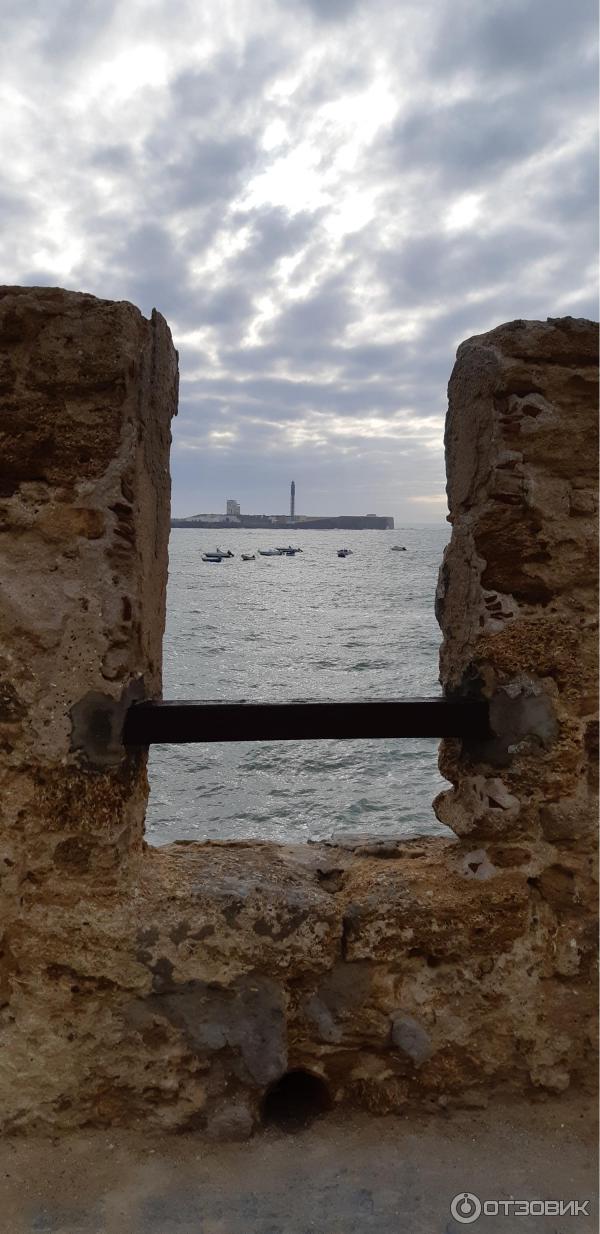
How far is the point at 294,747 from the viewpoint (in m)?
11.5

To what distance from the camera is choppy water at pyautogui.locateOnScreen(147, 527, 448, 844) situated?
830 centimetres

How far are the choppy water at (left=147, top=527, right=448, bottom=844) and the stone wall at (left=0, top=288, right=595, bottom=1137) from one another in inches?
20.9

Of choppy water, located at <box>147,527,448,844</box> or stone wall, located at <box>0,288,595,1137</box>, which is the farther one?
choppy water, located at <box>147,527,448,844</box>

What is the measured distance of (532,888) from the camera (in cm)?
208

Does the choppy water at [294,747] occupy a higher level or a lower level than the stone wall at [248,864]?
lower

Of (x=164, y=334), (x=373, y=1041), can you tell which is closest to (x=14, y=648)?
(x=164, y=334)

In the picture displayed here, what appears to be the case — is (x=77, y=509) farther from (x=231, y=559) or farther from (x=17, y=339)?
(x=231, y=559)

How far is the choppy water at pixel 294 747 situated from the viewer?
8.30 metres

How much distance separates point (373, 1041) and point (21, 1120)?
91 cm

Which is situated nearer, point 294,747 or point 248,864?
point 248,864

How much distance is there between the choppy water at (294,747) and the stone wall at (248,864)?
53 centimetres

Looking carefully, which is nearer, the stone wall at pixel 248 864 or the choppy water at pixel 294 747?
the stone wall at pixel 248 864

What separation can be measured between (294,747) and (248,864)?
30.9 feet

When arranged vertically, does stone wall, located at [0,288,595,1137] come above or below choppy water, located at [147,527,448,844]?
above
